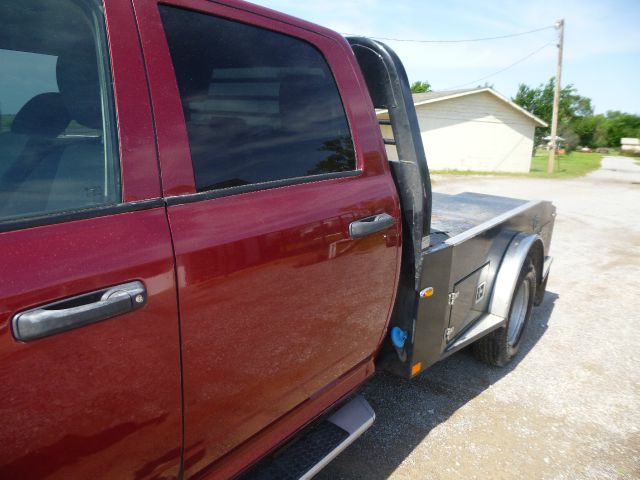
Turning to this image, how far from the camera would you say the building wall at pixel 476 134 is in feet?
82.7

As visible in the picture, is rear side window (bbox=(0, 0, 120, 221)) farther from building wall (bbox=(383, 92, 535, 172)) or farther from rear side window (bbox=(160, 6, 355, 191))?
building wall (bbox=(383, 92, 535, 172))

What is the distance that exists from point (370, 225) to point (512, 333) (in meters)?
2.41

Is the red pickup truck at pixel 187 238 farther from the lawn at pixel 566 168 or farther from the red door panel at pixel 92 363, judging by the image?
the lawn at pixel 566 168

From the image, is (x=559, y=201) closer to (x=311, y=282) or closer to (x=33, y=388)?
(x=311, y=282)

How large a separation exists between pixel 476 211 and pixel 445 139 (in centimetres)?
2316

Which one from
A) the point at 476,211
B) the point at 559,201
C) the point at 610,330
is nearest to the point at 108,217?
the point at 476,211

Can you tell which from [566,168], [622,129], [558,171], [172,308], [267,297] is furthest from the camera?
[622,129]

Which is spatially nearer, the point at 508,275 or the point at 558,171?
the point at 508,275

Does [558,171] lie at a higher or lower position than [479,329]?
lower

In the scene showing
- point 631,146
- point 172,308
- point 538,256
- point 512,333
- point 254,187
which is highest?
point 254,187

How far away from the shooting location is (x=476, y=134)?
2684 cm

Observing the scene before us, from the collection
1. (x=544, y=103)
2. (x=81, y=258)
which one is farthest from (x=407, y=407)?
(x=544, y=103)

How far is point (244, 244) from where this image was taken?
152 cm

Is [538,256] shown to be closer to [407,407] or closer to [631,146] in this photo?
[407,407]
